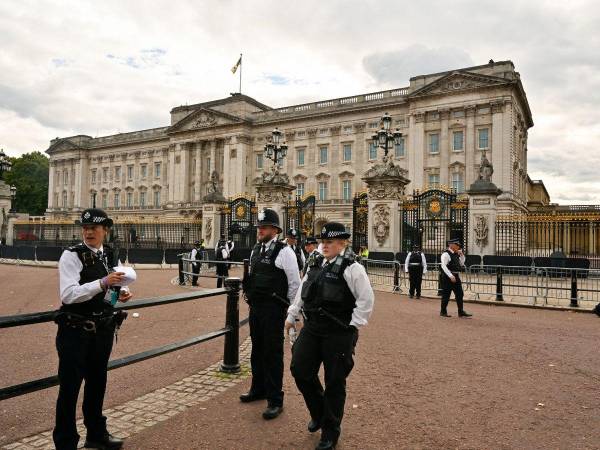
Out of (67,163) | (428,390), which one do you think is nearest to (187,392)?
(428,390)

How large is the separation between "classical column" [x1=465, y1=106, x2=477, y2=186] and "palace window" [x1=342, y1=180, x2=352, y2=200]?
45.0ft

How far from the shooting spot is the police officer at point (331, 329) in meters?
3.97

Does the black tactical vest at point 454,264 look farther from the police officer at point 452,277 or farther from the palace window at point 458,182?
the palace window at point 458,182

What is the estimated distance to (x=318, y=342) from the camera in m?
4.15

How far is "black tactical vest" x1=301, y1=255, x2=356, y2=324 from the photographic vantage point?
4.04 meters

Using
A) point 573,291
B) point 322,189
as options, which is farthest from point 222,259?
point 322,189

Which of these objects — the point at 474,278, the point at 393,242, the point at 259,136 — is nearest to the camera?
the point at 474,278

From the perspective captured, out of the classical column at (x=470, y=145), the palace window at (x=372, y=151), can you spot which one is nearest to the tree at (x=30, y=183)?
the palace window at (x=372, y=151)

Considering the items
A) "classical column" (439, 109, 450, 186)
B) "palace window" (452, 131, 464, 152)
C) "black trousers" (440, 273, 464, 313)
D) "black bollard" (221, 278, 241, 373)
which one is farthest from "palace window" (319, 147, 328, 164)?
"black bollard" (221, 278, 241, 373)

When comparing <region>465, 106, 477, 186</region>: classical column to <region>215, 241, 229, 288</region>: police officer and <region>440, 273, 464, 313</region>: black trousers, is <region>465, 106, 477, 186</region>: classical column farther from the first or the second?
<region>440, 273, 464, 313</region>: black trousers

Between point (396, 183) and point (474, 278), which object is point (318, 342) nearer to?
point (474, 278)

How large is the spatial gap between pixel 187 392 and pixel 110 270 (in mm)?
2081

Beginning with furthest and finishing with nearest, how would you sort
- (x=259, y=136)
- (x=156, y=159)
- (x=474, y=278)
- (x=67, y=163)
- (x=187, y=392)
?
1. (x=67, y=163)
2. (x=156, y=159)
3. (x=259, y=136)
4. (x=474, y=278)
5. (x=187, y=392)

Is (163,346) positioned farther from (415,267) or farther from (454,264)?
(415,267)
